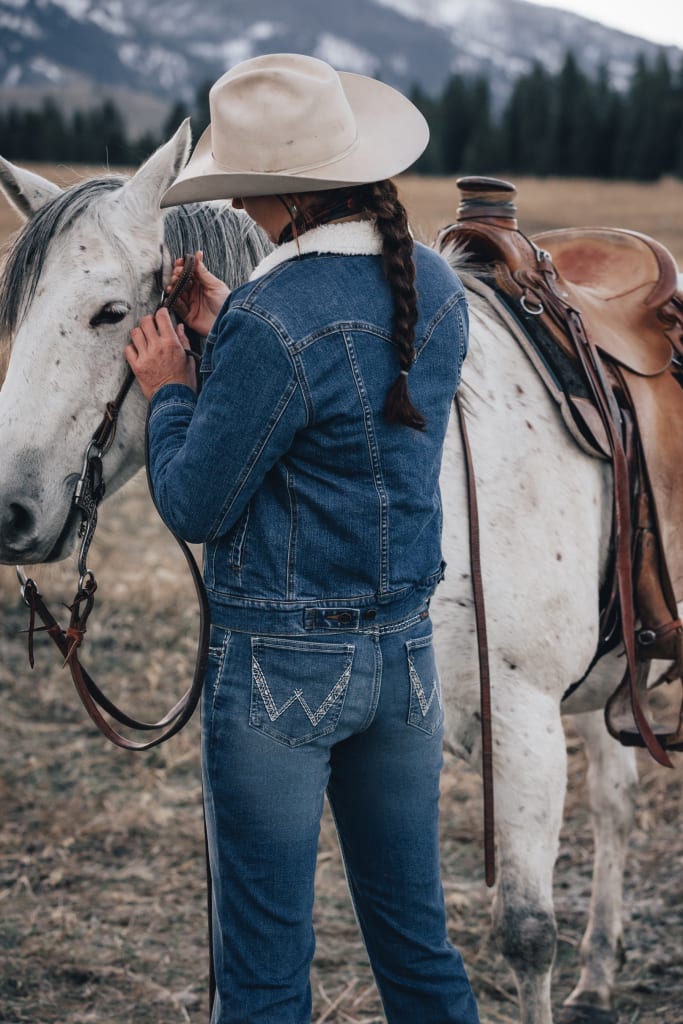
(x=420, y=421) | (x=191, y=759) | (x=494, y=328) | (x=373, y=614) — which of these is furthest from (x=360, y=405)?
(x=191, y=759)

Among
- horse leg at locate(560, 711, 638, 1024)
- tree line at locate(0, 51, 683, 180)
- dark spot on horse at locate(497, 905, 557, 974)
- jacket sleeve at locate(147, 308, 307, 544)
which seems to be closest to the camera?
jacket sleeve at locate(147, 308, 307, 544)

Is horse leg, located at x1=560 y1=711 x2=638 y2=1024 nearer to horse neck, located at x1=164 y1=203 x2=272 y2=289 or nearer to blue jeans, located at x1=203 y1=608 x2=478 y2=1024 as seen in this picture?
blue jeans, located at x1=203 y1=608 x2=478 y2=1024

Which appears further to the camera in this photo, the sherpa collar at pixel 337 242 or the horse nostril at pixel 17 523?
the horse nostril at pixel 17 523

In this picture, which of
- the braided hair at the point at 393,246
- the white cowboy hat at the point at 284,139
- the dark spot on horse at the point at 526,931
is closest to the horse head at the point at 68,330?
the white cowboy hat at the point at 284,139

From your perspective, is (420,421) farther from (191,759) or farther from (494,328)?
(191,759)

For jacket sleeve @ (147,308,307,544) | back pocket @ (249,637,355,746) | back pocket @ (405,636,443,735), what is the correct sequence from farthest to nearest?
1. back pocket @ (405,636,443,735)
2. back pocket @ (249,637,355,746)
3. jacket sleeve @ (147,308,307,544)

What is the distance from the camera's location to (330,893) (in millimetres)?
3543

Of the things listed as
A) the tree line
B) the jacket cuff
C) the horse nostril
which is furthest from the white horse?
the tree line

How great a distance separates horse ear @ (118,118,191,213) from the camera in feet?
6.37

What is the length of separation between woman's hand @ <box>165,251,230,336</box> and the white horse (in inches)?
2.7

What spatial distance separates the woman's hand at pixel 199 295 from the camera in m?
1.96

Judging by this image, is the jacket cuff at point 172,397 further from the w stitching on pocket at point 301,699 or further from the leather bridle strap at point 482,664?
the leather bridle strap at point 482,664

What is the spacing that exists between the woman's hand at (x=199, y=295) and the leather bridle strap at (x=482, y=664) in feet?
2.14

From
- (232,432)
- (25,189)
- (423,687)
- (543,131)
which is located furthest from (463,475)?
(543,131)
